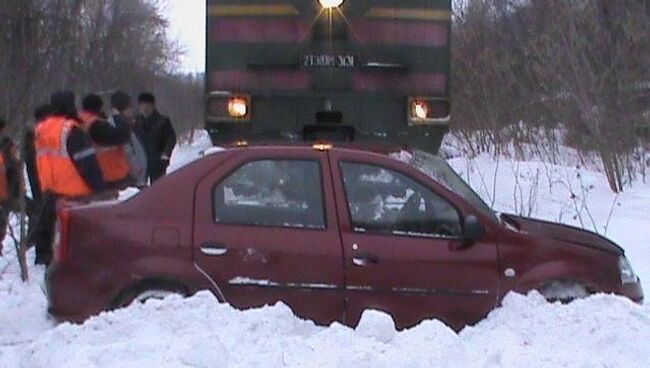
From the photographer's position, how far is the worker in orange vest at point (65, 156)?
1035cm

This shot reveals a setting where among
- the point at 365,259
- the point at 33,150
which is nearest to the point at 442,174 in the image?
the point at 365,259

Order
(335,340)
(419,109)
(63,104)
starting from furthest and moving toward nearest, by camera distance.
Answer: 1. (419,109)
2. (63,104)
3. (335,340)

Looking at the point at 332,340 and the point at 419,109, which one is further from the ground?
the point at 419,109

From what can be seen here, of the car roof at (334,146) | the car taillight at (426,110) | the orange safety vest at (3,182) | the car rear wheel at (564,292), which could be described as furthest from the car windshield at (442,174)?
the orange safety vest at (3,182)

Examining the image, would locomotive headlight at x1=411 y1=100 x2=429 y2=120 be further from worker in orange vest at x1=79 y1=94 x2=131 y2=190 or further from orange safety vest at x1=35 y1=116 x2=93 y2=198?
orange safety vest at x1=35 y1=116 x2=93 y2=198

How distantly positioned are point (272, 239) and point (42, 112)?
416 cm

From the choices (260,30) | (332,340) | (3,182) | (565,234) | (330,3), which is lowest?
(332,340)

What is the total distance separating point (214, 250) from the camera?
7.48m

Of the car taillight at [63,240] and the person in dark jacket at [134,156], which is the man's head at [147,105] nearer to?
the person in dark jacket at [134,156]

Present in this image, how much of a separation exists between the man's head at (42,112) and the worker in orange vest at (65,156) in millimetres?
132

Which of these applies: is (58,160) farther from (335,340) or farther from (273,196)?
(335,340)

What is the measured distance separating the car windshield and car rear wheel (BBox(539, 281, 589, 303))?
0.55 metres

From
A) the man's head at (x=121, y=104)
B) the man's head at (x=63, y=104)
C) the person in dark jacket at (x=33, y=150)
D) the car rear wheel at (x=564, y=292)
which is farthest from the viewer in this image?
the man's head at (x=121, y=104)

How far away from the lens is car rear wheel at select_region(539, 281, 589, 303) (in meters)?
7.75
